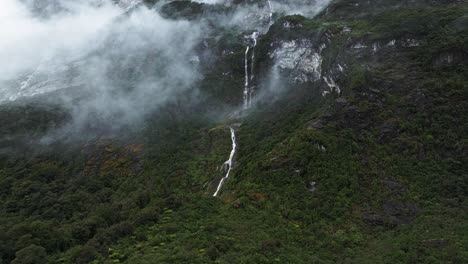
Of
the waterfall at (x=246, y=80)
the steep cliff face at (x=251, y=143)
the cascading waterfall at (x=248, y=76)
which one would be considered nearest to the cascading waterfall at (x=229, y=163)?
the steep cliff face at (x=251, y=143)

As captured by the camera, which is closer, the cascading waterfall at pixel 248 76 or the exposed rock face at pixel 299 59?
the exposed rock face at pixel 299 59

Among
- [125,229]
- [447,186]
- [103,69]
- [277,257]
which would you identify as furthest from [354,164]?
[103,69]

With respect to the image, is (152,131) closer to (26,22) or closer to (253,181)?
(253,181)

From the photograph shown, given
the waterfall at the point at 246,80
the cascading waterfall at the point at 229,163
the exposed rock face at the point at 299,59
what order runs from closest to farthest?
the cascading waterfall at the point at 229,163 < the exposed rock face at the point at 299,59 < the waterfall at the point at 246,80

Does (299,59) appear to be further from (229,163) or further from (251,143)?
(229,163)

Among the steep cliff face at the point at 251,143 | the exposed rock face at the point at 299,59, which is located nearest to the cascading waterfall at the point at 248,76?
the steep cliff face at the point at 251,143

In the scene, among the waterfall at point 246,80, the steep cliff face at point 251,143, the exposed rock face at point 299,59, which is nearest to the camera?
the steep cliff face at point 251,143

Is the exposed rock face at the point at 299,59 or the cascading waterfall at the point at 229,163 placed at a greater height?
the exposed rock face at the point at 299,59

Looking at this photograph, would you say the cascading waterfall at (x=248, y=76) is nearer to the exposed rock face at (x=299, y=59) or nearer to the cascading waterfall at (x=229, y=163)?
the exposed rock face at (x=299, y=59)

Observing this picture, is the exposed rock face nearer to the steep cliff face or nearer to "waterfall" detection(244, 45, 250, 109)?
the steep cliff face
